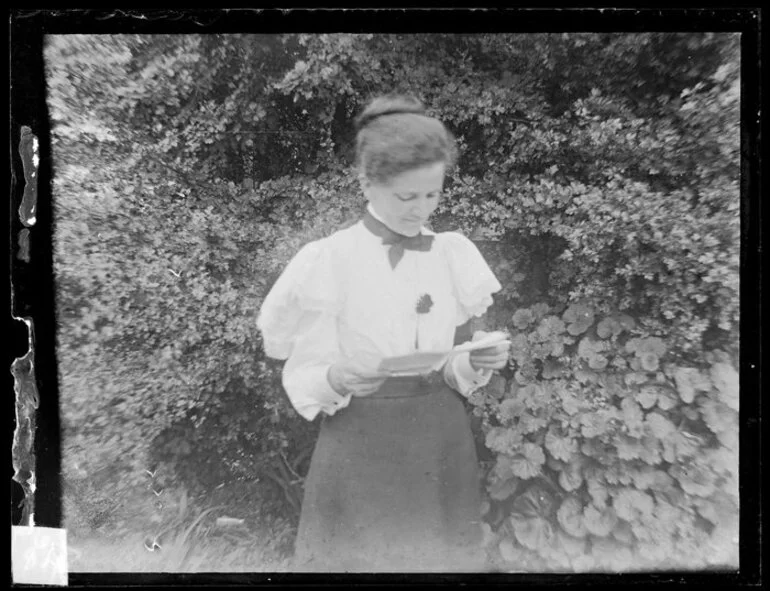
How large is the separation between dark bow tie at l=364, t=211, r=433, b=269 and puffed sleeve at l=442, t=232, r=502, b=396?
8 cm

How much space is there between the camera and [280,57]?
6.26 feet

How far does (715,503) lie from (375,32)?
1.82 metres

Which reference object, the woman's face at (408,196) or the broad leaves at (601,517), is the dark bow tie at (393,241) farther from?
the broad leaves at (601,517)

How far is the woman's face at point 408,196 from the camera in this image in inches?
75.0

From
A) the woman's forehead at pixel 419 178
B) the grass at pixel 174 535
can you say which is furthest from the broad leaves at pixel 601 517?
the woman's forehead at pixel 419 178

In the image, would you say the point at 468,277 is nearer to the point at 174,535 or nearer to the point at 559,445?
the point at 559,445

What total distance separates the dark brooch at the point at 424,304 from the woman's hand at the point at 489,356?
0.55 feet

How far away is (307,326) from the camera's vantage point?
1.92 metres

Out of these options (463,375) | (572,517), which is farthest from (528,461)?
(463,375)

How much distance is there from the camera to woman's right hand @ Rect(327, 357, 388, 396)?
191 cm

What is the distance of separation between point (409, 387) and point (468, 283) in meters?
0.37

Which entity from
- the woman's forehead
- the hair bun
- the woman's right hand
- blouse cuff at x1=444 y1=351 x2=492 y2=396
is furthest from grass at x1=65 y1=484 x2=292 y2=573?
the hair bun

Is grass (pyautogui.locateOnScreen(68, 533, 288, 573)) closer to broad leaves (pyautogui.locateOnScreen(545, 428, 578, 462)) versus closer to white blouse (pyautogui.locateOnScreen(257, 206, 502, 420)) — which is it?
→ white blouse (pyautogui.locateOnScreen(257, 206, 502, 420))
